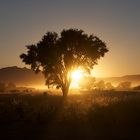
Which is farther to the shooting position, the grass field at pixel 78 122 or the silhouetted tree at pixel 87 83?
the silhouetted tree at pixel 87 83

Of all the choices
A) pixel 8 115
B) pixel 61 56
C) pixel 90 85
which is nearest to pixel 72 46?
pixel 61 56

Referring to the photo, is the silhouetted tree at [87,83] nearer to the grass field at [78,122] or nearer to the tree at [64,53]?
the tree at [64,53]

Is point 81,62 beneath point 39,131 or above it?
above

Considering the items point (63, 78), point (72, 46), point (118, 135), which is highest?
point (72, 46)

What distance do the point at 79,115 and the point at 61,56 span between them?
43180mm

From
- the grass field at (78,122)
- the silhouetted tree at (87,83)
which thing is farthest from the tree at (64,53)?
the silhouetted tree at (87,83)

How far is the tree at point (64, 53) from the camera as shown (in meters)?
68.3

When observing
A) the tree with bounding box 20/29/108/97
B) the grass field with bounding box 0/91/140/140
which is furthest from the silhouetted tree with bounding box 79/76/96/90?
the grass field with bounding box 0/91/140/140

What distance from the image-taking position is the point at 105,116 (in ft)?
86.4

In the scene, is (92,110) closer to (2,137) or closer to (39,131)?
(39,131)

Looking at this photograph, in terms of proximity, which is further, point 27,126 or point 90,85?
point 90,85

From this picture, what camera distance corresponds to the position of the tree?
68.3 metres

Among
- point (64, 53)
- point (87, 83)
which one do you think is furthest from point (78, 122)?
point (87, 83)

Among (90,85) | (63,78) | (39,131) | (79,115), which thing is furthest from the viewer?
(90,85)
